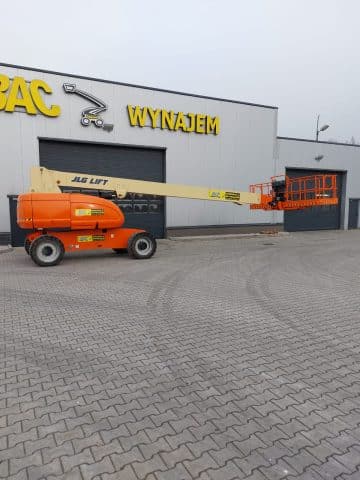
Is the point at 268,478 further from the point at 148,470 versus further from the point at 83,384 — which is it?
the point at 83,384

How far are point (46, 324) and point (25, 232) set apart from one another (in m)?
9.69

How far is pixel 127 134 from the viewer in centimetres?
1652

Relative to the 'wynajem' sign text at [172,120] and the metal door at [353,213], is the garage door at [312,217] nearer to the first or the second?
the metal door at [353,213]

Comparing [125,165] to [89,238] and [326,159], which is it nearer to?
[89,238]

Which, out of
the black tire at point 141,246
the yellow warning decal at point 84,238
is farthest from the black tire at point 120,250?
the yellow warning decal at point 84,238

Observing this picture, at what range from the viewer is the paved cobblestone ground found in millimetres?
2547

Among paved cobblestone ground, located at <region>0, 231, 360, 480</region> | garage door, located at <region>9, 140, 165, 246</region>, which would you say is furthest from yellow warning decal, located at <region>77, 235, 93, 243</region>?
garage door, located at <region>9, 140, 165, 246</region>

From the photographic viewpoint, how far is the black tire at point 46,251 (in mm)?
10094

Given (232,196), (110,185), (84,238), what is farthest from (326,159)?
(84,238)

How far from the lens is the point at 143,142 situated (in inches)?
665

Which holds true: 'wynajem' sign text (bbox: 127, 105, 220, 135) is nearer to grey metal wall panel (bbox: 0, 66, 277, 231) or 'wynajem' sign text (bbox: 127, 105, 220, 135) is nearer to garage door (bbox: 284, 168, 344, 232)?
grey metal wall panel (bbox: 0, 66, 277, 231)

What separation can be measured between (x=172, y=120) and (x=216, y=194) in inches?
234

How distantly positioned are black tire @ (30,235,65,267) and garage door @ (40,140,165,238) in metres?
6.26

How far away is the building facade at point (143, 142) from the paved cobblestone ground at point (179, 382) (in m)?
9.06
